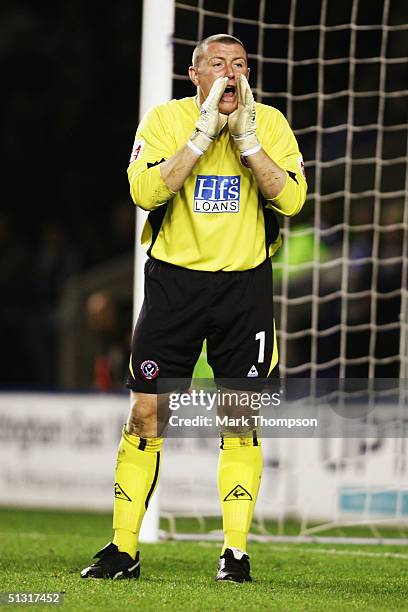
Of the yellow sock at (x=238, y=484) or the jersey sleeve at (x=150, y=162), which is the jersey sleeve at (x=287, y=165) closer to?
the jersey sleeve at (x=150, y=162)

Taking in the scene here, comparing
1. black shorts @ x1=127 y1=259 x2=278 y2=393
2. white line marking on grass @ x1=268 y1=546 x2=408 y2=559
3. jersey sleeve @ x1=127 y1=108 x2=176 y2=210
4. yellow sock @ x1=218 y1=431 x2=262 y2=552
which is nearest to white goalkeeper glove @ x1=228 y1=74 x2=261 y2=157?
jersey sleeve @ x1=127 y1=108 x2=176 y2=210

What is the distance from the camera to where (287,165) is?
4289 mm

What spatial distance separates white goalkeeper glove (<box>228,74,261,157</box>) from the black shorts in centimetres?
46

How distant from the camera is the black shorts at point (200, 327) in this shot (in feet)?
13.9

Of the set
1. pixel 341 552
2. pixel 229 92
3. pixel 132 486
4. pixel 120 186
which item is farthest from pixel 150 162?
pixel 120 186

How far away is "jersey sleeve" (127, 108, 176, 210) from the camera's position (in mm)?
4117

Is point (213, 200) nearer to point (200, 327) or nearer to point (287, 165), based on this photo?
point (287, 165)

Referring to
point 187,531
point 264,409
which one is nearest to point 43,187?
point 187,531

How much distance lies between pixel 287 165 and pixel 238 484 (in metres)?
1.14

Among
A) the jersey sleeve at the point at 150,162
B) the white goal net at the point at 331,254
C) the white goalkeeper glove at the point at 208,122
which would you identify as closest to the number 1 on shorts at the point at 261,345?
the jersey sleeve at the point at 150,162

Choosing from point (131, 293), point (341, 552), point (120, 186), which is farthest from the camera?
point (120, 186)

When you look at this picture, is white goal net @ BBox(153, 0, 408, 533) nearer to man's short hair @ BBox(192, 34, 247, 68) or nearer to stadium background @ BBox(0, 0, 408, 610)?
stadium background @ BBox(0, 0, 408, 610)

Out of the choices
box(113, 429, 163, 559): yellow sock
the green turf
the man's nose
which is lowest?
the green turf

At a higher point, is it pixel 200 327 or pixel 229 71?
pixel 229 71
